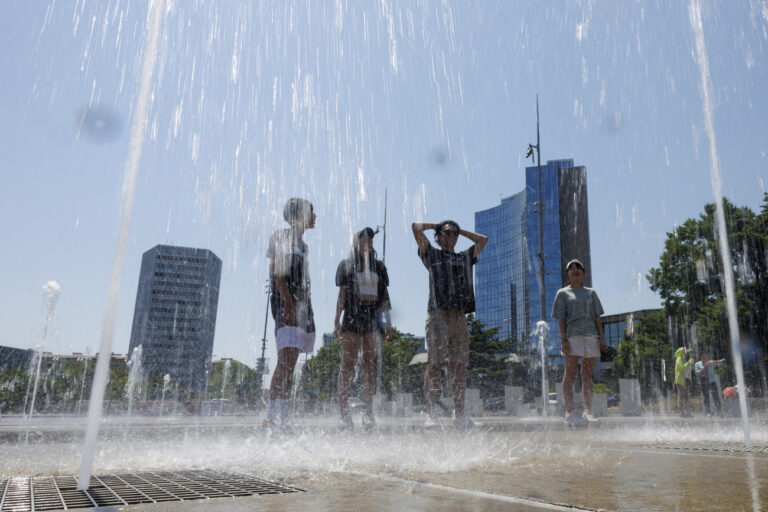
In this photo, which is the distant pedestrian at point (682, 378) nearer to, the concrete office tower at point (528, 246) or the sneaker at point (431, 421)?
the sneaker at point (431, 421)

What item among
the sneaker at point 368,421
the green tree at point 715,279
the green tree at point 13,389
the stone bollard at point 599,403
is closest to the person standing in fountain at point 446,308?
the sneaker at point 368,421

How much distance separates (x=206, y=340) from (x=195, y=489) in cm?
9802

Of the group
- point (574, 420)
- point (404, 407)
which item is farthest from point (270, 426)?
point (404, 407)

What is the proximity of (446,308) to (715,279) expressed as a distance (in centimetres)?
2518

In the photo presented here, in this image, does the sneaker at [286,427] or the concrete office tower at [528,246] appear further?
the concrete office tower at [528,246]

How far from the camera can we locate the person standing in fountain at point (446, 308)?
207 inches

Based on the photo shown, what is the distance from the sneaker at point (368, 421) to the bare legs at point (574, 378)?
224cm

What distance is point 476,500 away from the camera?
5.82 ft

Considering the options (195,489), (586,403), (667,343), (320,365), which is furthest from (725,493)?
(320,365)

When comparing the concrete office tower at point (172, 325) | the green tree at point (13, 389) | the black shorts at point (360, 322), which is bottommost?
the green tree at point (13, 389)

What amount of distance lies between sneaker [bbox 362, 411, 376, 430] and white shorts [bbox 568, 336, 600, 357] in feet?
7.69

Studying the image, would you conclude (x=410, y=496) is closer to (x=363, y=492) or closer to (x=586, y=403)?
(x=363, y=492)

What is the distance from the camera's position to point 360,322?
552cm

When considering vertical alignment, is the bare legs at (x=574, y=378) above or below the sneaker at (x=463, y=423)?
above
